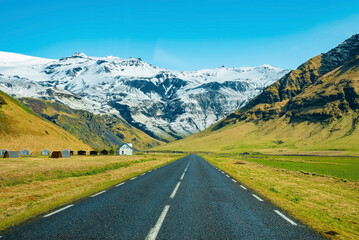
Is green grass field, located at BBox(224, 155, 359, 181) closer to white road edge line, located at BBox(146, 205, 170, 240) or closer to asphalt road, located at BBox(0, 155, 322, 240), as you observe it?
asphalt road, located at BBox(0, 155, 322, 240)

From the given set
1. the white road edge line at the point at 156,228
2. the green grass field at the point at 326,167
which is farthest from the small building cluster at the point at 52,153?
the white road edge line at the point at 156,228

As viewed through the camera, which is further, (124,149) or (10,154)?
(124,149)

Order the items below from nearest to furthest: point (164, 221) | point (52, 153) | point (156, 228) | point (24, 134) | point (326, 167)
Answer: point (156, 228)
point (164, 221)
point (326, 167)
point (52, 153)
point (24, 134)

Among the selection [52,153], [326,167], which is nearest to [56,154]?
[52,153]

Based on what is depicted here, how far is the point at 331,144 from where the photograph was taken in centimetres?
15288

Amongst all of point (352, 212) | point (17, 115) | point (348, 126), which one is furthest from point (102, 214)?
point (348, 126)

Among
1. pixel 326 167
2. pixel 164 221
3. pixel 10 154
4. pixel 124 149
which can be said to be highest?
pixel 10 154

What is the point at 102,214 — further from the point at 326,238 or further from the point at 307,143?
the point at 307,143

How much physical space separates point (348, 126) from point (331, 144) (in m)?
Result: 37.3

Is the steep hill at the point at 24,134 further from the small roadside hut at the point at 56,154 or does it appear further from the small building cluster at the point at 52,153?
the small roadside hut at the point at 56,154

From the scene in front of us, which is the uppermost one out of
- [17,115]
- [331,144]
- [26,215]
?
[17,115]

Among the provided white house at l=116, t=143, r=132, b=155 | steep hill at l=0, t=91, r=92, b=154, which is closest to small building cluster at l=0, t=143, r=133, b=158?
white house at l=116, t=143, r=132, b=155

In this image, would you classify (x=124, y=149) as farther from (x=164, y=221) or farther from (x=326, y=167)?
(x=164, y=221)

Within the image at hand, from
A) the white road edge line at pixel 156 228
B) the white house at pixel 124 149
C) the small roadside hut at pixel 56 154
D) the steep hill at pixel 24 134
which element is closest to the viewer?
the white road edge line at pixel 156 228
